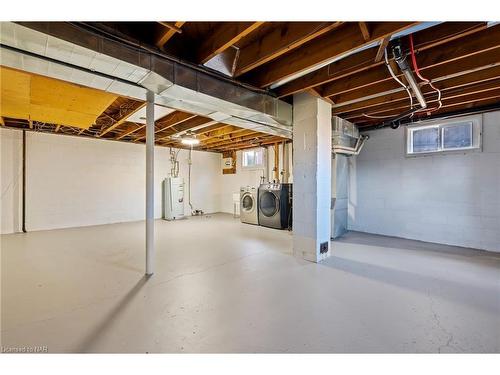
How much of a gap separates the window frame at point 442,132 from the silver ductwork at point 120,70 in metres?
2.98

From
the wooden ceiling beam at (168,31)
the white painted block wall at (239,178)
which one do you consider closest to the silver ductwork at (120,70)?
the wooden ceiling beam at (168,31)

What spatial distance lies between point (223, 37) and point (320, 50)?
92 cm

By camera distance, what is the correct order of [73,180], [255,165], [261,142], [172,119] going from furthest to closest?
[255,165] → [261,142] → [73,180] → [172,119]

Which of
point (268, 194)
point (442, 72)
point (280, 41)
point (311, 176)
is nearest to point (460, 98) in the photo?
point (442, 72)

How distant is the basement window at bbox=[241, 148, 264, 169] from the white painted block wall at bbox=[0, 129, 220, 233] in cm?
245

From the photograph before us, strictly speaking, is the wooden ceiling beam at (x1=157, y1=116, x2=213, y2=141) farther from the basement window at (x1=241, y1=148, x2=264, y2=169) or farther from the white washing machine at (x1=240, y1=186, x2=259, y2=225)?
the basement window at (x1=241, y1=148, x2=264, y2=169)

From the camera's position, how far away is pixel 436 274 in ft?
8.95

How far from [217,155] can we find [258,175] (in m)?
2.03

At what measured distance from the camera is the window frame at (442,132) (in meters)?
3.74

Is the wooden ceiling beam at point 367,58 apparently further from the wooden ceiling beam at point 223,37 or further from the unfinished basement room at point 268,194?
the wooden ceiling beam at point 223,37

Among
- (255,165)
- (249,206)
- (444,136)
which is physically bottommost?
(249,206)

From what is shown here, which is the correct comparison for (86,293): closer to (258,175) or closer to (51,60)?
(51,60)

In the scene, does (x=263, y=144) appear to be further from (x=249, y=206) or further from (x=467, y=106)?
(x=467, y=106)

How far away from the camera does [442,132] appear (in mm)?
4113
